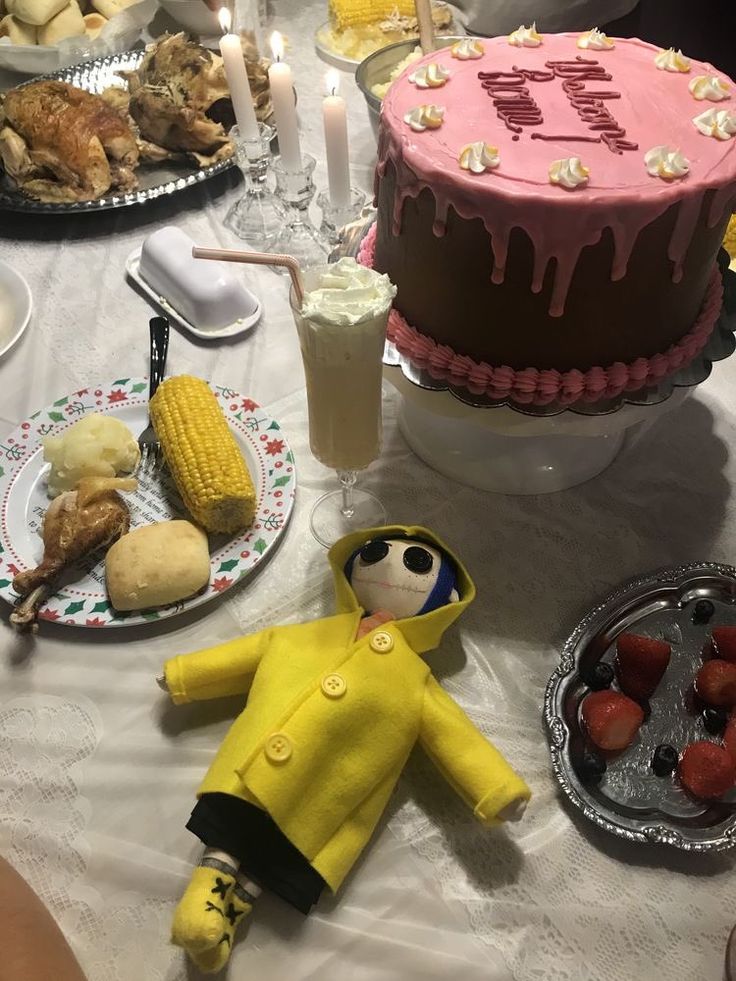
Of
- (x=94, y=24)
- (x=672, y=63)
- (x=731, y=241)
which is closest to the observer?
(x=672, y=63)

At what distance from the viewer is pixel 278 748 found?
735 mm

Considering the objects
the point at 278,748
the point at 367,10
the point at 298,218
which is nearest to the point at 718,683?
the point at 278,748

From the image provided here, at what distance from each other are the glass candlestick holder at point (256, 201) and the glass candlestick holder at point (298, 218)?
0.02 m

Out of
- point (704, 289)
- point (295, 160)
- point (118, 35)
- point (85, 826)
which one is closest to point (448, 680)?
point (85, 826)

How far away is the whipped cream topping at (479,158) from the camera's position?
33.8 inches

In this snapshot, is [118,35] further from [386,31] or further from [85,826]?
[85,826]

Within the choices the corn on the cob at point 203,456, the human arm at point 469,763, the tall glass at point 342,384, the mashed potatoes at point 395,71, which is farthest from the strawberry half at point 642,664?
the mashed potatoes at point 395,71

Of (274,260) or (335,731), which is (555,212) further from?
(335,731)

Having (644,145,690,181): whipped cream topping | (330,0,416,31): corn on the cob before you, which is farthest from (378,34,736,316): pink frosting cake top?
(330,0,416,31): corn on the cob

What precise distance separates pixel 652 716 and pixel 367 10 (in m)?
1.85

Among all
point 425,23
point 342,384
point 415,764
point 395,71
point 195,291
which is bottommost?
point 415,764

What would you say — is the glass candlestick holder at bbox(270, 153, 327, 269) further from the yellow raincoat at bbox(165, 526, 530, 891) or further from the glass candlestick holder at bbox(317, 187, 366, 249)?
the yellow raincoat at bbox(165, 526, 530, 891)

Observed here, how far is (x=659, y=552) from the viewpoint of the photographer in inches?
42.3

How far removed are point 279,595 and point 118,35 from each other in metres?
1.70
